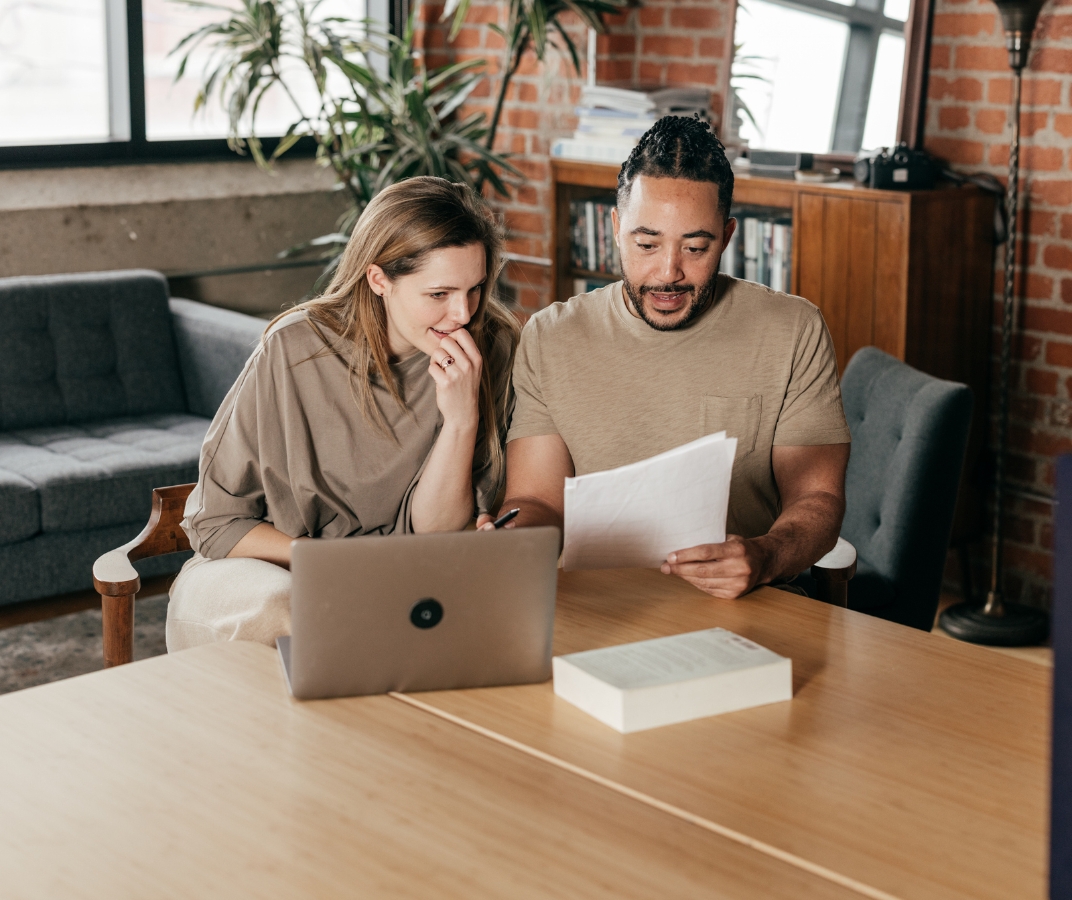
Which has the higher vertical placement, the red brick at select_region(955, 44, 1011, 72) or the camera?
the red brick at select_region(955, 44, 1011, 72)

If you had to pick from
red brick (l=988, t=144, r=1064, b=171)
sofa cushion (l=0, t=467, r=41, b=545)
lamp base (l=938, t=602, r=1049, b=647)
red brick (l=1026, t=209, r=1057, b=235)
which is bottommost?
lamp base (l=938, t=602, r=1049, b=647)

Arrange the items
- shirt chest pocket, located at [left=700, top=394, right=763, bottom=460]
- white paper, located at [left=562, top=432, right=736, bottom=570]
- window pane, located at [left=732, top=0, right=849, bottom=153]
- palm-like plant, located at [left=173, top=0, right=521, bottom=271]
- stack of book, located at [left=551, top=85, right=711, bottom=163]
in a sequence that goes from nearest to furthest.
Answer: white paper, located at [left=562, top=432, right=736, bottom=570] < shirt chest pocket, located at [left=700, top=394, right=763, bottom=460] < window pane, located at [left=732, top=0, right=849, bottom=153] < stack of book, located at [left=551, top=85, right=711, bottom=163] < palm-like plant, located at [left=173, top=0, right=521, bottom=271]

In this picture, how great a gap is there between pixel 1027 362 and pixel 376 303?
206 cm

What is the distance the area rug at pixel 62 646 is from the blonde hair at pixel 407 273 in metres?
1.30

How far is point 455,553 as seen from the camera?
1325mm

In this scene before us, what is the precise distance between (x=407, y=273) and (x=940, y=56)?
2094mm

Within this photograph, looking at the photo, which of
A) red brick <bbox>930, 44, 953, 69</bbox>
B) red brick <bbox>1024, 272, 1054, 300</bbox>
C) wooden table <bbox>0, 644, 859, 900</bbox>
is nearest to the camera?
wooden table <bbox>0, 644, 859, 900</bbox>

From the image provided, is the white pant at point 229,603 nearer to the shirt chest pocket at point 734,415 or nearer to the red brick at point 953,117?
the shirt chest pocket at point 734,415

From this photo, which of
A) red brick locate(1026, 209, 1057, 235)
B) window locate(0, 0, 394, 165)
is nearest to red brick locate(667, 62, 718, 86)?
red brick locate(1026, 209, 1057, 235)

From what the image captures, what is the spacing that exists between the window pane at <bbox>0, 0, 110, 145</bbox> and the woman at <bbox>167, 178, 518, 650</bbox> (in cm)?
247

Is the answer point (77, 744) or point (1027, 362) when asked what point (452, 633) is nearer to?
point (77, 744)

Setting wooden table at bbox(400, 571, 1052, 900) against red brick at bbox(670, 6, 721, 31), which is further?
red brick at bbox(670, 6, 721, 31)

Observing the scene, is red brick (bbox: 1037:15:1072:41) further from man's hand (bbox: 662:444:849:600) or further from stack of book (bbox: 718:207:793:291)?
man's hand (bbox: 662:444:849:600)

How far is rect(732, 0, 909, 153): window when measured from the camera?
347 centimetres
